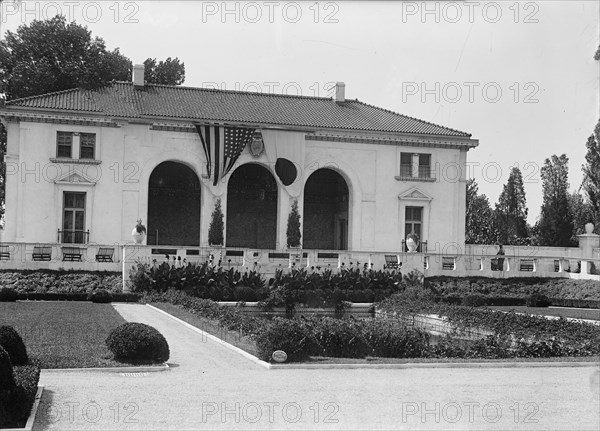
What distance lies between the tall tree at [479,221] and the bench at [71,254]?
3765 cm

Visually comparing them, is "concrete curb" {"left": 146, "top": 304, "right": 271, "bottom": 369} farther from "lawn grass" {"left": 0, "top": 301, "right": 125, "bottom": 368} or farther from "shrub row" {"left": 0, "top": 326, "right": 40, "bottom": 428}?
"shrub row" {"left": 0, "top": 326, "right": 40, "bottom": 428}

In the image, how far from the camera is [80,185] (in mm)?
43375

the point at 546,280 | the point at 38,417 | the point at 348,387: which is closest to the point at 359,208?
the point at 546,280

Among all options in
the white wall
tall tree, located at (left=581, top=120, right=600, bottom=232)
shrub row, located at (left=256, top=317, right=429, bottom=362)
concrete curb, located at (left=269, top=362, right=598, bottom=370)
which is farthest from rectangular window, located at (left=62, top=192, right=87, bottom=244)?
tall tree, located at (left=581, top=120, right=600, bottom=232)

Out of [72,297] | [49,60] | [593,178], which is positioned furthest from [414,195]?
[49,60]

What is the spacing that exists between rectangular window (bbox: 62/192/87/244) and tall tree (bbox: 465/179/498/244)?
34462 mm

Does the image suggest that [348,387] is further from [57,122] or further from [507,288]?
[57,122]

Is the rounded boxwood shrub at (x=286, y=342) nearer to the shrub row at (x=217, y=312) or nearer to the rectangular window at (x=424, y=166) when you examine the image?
the shrub row at (x=217, y=312)

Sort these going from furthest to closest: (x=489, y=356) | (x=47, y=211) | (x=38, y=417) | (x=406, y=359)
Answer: (x=47, y=211) < (x=489, y=356) < (x=406, y=359) < (x=38, y=417)

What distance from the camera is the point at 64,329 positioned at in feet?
67.4

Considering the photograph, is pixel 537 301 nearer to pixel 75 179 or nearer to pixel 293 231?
pixel 293 231

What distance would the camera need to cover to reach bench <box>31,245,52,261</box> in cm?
3694

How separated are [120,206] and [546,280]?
22281 mm

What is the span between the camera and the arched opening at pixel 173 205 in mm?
47844
